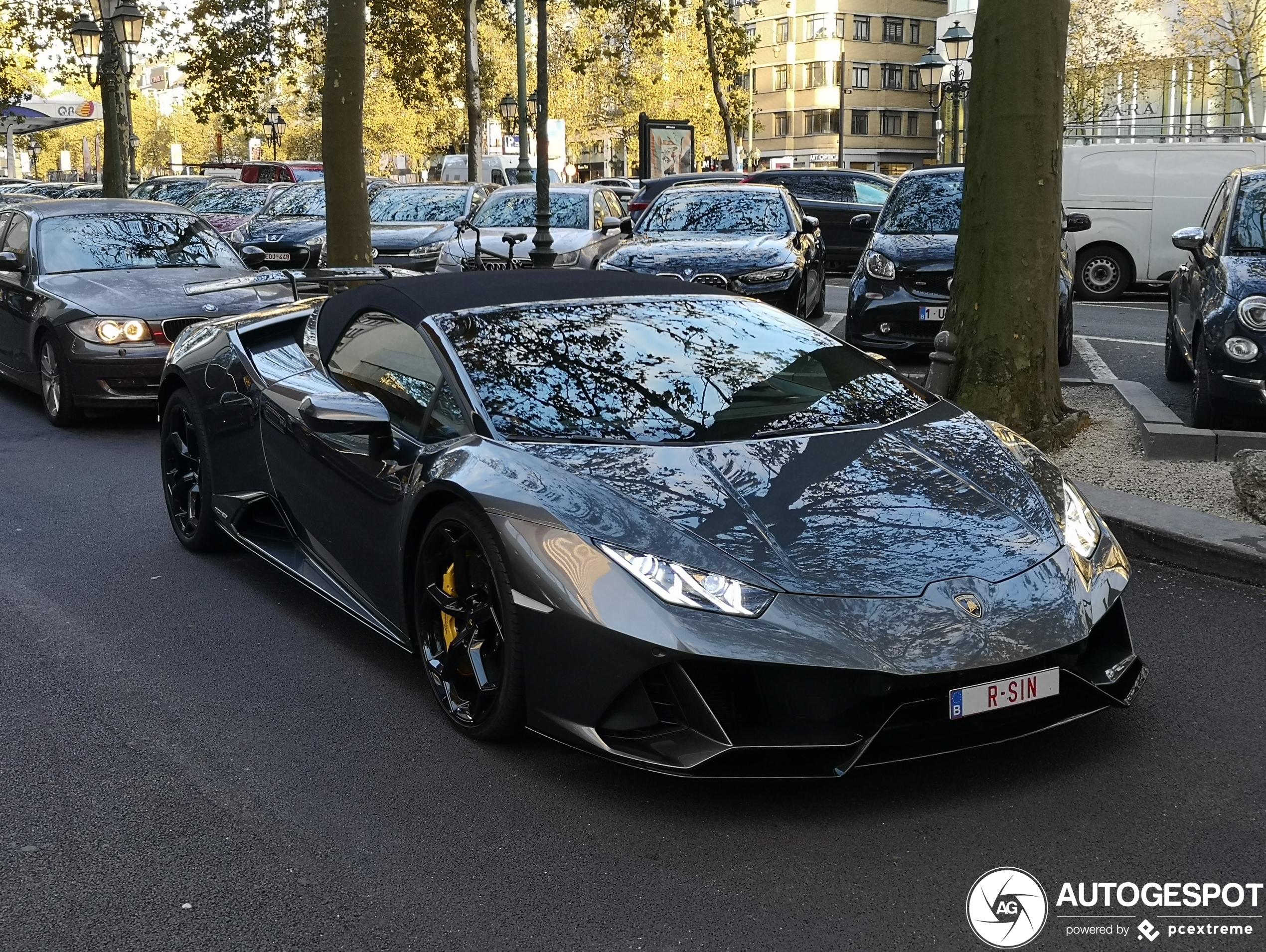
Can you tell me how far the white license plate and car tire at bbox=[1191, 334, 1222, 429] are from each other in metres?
4.91

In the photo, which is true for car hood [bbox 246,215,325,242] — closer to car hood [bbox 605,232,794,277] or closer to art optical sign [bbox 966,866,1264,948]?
car hood [bbox 605,232,794,277]

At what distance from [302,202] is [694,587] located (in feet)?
62.8

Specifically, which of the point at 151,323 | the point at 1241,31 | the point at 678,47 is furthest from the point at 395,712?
the point at 678,47

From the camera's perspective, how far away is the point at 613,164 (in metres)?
93.8

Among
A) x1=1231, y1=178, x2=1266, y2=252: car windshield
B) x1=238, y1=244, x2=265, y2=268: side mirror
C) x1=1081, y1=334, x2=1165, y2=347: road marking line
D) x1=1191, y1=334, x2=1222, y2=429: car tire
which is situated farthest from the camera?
x1=1081, y1=334, x2=1165, y2=347: road marking line

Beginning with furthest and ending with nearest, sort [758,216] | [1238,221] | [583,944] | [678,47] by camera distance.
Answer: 1. [678,47]
2. [758,216]
3. [1238,221]
4. [583,944]

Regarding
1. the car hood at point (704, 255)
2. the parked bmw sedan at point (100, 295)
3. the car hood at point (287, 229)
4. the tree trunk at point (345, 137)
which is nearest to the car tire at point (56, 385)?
the parked bmw sedan at point (100, 295)

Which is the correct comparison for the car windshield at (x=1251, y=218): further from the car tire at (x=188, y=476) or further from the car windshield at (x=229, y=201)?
the car windshield at (x=229, y=201)

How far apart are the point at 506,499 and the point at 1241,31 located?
42.3 meters

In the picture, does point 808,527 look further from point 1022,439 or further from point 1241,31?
point 1241,31

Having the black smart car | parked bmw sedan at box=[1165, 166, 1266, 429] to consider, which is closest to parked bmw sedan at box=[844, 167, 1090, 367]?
parked bmw sedan at box=[1165, 166, 1266, 429]

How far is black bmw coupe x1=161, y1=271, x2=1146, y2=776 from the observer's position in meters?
3.51

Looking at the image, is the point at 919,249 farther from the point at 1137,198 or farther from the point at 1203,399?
the point at 1137,198

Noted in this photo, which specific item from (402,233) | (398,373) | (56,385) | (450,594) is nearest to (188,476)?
(398,373)
